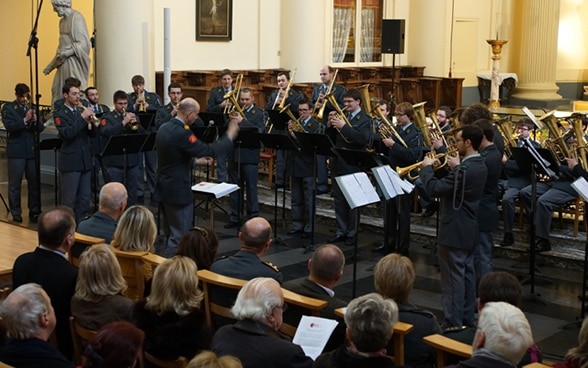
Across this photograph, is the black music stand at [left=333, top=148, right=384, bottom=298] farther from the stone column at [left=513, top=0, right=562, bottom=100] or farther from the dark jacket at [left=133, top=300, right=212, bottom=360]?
the stone column at [left=513, top=0, right=562, bottom=100]

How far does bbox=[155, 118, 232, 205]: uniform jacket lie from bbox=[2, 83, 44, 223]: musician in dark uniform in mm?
2903

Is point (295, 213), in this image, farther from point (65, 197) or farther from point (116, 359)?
point (116, 359)

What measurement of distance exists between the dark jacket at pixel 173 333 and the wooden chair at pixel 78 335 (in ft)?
1.23

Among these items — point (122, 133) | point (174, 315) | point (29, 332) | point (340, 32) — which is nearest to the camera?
point (29, 332)

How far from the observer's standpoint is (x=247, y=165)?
10.2 m

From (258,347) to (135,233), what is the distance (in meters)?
1.92

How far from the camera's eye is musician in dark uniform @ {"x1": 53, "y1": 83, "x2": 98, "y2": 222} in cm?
948

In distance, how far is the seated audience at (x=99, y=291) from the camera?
4.48 m

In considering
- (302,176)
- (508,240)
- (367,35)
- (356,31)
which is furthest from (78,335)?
(367,35)

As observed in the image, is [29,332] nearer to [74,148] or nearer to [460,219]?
[460,219]

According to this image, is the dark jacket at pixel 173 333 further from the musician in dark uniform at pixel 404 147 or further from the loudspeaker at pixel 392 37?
the loudspeaker at pixel 392 37

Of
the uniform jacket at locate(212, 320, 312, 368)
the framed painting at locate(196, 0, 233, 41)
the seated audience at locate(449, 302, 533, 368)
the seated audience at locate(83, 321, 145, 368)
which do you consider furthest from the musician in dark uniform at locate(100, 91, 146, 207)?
the seated audience at locate(449, 302, 533, 368)

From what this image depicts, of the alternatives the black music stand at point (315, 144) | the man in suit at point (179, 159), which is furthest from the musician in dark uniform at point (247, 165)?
the man in suit at point (179, 159)

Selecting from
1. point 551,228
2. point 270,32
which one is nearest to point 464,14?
point 270,32
